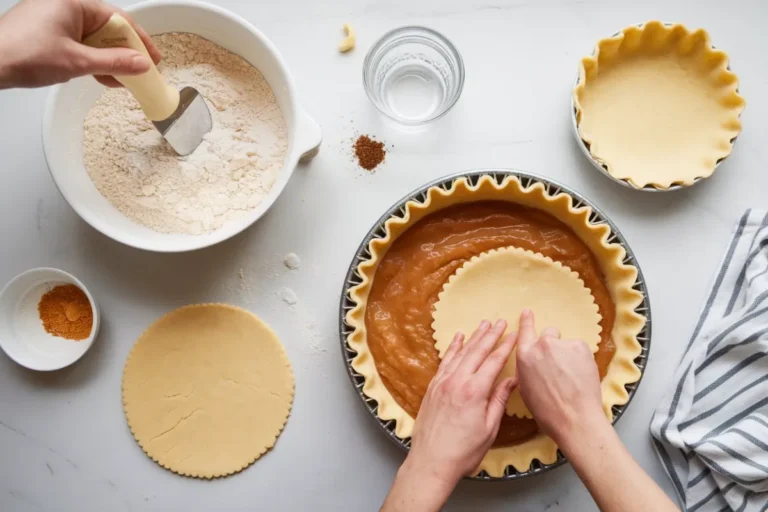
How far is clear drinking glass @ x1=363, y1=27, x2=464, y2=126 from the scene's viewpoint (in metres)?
1.54

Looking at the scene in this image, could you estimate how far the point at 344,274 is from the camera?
1.56 meters

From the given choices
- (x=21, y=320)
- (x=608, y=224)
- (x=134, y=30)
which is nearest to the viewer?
(x=134, y=30)

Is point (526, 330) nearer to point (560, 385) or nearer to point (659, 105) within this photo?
point (560, 385)

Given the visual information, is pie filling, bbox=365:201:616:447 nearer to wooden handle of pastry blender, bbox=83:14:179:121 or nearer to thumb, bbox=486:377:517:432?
thumb, bbox=486:377:517:432

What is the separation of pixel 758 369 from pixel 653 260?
34 centimetres

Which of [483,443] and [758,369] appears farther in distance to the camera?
[758,369]

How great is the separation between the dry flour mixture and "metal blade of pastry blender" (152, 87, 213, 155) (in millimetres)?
24

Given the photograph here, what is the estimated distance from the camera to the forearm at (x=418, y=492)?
4.14 ft

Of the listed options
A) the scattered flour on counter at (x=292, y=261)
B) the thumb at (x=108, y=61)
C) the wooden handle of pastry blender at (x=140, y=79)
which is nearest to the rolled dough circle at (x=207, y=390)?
the scattered flour on counter at (x=292, y=261)

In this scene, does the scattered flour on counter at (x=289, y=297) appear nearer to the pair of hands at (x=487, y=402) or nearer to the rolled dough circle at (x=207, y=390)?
the rolled dough circle at (x=207, y=390)

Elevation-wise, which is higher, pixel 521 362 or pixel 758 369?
pixel 758 369

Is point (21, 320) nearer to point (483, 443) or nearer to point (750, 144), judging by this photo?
point (483, 443)

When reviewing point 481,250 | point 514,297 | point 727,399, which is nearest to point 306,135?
point 481,250

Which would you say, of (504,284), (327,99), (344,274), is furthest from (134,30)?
(504,284)
